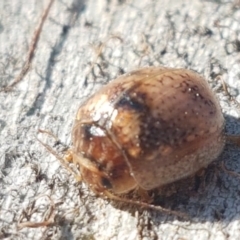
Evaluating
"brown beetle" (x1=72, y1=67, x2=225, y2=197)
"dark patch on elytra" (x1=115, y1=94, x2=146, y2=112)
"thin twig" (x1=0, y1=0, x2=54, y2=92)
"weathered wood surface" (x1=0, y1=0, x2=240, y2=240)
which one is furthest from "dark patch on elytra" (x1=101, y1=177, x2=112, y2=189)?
"thin twig" (x1=0, y1=0, x2=54, y2=92)

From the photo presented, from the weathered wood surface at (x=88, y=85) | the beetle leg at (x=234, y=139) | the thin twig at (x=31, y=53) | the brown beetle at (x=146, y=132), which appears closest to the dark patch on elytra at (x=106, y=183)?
the brown beetle at (x=146, y=132)

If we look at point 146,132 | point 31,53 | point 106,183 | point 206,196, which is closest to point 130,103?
point 146,132

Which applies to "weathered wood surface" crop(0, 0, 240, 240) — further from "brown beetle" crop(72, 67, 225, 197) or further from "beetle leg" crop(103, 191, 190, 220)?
"brown beetle" crop(72, 67, 225, 197)

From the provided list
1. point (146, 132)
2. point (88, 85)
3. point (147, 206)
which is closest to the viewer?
point (146, 132)

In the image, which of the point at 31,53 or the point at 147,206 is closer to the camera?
the point at 147,206

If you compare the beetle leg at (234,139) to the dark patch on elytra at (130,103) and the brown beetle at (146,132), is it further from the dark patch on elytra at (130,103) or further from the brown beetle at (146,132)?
the dark patch on elytra at (130,103)

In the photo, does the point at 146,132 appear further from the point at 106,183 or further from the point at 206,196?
the point at 206,196

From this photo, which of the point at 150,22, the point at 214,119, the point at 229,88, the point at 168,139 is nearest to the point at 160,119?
the point at 168,139
